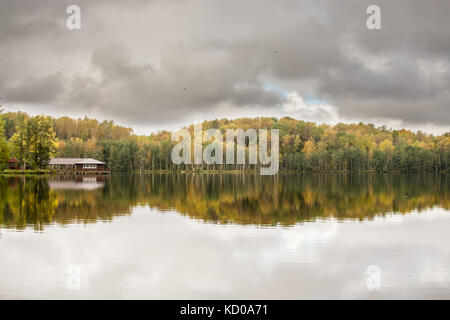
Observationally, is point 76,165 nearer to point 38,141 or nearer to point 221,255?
point 38,141

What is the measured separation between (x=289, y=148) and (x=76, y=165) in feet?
266

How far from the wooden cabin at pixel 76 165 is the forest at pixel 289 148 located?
290 centimetres

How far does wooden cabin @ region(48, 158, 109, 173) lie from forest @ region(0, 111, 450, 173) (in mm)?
2897

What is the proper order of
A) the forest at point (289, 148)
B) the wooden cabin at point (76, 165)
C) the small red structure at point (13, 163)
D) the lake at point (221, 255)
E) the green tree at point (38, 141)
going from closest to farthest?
1. the lake at point (221, 255)
2. the green tree at point (38, 141)
3. the small red structure at point (13, 163)
4. the wooden cabin at point (76, 165)
5. the forest at point (289, 148)

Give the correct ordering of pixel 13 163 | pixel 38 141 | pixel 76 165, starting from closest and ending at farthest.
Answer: pixel 38 141 → pixel 13 163 → pixel 76 165

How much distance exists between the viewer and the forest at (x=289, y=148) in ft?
407

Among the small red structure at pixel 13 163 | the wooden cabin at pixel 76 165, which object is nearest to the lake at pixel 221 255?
the small red structure at pixel 13 163

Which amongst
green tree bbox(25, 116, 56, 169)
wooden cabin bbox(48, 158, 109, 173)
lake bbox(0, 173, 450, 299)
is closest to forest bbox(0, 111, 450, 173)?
green tree bbox(25, 116, 56, 169)

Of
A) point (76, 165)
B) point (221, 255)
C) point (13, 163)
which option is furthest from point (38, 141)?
point (221, 255)

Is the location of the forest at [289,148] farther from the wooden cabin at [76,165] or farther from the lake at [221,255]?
the lake at [221,255]

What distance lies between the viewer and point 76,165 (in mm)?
100062

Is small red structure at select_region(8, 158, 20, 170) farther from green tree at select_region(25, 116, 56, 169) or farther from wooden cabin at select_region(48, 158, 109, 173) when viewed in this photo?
wooden cabin at select_region(48, 158, 109, 173)

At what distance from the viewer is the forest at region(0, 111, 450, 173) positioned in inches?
4879

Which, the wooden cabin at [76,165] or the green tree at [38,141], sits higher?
the green tree at [38,141]
